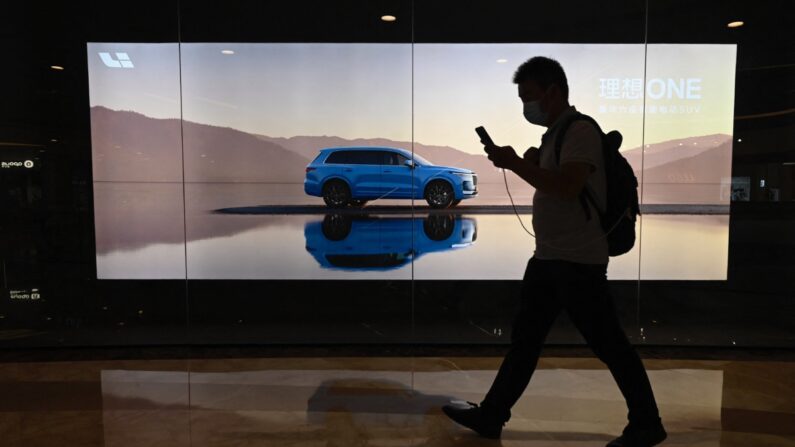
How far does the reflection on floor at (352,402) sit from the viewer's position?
2.18m

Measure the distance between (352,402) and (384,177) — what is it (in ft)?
5.41

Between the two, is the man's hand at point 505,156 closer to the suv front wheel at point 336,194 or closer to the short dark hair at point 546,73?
the short dark hair at point 546,73

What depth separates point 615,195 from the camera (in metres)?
1.86

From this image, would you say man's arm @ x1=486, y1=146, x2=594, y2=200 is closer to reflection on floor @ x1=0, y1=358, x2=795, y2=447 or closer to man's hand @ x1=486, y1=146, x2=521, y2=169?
man's hand @ x1=486, y1=146, x2=521, y2=169

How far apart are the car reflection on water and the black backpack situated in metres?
1.78

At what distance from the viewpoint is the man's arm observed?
70.2 inches

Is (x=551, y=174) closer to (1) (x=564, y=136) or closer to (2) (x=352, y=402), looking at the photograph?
(1) (x=564, y=136)

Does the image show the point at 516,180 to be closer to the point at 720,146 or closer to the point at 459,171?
the point at 459,171

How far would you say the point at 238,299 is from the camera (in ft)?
12.1

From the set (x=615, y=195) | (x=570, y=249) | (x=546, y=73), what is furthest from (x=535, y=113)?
(x=570, y=249)

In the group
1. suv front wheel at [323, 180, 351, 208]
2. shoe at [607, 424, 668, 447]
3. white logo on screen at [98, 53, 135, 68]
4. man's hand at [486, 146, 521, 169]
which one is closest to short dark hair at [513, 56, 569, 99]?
man's hand at [486, 146, 521, 169]

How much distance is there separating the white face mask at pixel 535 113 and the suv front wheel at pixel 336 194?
69.8 inches
